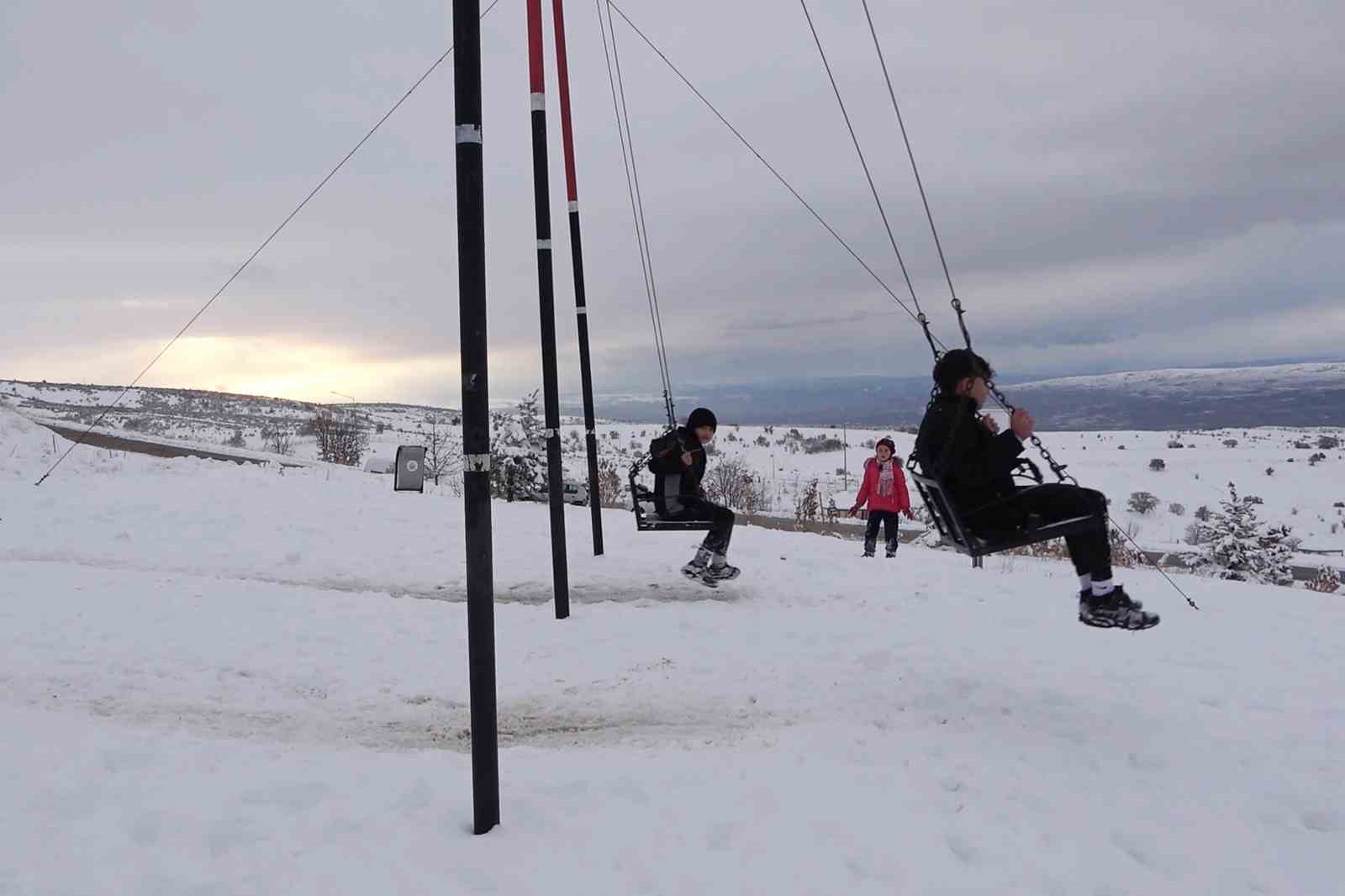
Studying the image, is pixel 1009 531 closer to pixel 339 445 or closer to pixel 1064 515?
pixel 1064 515

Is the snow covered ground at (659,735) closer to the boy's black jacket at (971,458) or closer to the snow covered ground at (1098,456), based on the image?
the boy's black jacket at (971,458)

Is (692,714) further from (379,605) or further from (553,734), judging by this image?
(379,605)

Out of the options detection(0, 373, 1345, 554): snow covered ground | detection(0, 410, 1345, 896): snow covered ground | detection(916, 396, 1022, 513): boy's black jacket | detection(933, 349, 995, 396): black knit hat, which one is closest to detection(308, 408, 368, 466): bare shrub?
detection(0, 373, 1345, 554): snow covered ground

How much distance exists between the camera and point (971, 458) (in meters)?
5.58

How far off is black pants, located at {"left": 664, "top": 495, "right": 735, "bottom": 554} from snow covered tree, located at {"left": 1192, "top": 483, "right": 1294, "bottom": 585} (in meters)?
15.0

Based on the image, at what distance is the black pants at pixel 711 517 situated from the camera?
8.52 meters

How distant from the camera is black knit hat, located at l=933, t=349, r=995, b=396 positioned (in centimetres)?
577

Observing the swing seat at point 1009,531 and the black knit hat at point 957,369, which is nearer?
the swing seat at point 1009,531

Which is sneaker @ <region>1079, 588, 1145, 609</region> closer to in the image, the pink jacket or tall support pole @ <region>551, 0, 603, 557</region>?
tall support pole @ <region>551, 0, 603, 557</region>

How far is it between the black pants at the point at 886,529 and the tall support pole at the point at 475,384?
9198 mm

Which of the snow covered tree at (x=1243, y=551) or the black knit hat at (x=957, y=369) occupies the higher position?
the black knit hat at (x=957, y=369)

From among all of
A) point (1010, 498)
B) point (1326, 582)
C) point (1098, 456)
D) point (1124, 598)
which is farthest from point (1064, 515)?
point (1098, 456)

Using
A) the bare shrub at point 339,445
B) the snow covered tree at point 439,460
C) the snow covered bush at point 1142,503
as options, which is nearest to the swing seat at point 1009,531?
the snow covered tree at point 439,460

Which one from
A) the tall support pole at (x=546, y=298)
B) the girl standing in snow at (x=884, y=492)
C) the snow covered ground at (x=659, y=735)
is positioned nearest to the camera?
the snow covered ground at (x=659, y=735)
